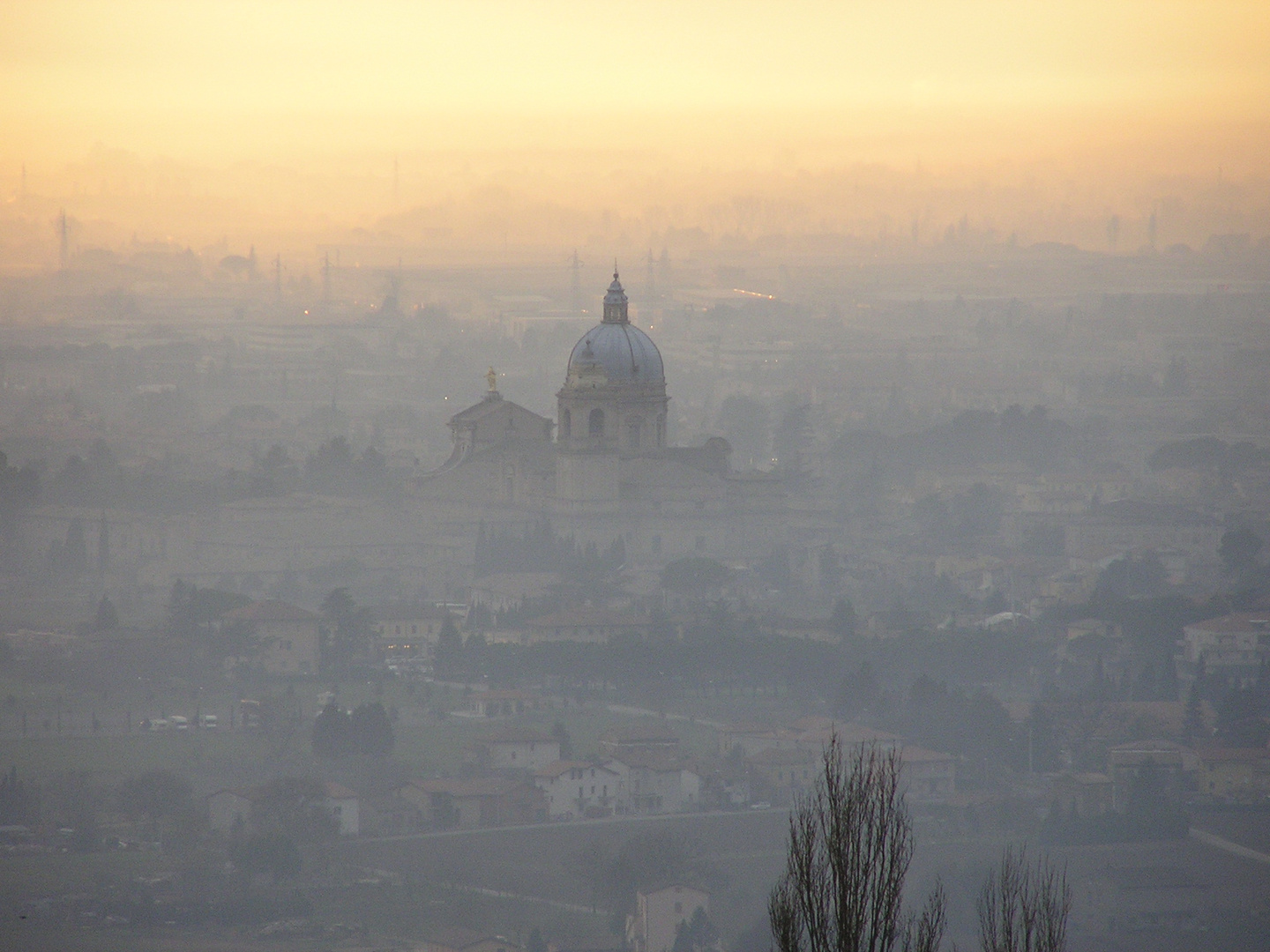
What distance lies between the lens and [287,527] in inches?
2438

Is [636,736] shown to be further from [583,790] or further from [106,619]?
[106,619]

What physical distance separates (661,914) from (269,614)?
A: 16.2 m

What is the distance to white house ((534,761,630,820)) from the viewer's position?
1574 inches

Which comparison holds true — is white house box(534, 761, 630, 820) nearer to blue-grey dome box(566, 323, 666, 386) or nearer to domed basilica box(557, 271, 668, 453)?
domed basilica box(557, 271, 668, 453)

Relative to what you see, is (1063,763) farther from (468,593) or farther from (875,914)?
(875,914)

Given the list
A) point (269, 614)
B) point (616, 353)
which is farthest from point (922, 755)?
point (616, 353)

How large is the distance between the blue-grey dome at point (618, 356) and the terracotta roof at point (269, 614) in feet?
48.6

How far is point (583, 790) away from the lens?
40.3 m

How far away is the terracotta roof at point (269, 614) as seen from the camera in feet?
164

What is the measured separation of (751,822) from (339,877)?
5.31m

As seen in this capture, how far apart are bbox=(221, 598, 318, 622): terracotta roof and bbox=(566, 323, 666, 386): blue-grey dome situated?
14.8 m

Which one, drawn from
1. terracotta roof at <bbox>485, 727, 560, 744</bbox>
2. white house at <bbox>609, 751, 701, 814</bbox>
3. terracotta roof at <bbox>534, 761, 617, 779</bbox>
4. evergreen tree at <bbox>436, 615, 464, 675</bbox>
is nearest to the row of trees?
white house at <bbox>609, 751, 701, 814</bbox>

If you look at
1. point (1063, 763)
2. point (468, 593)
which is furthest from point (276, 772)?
point (468, 593)

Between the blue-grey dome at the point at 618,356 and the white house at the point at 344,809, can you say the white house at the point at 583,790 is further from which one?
the blue-grey dome at the point at 618,356
